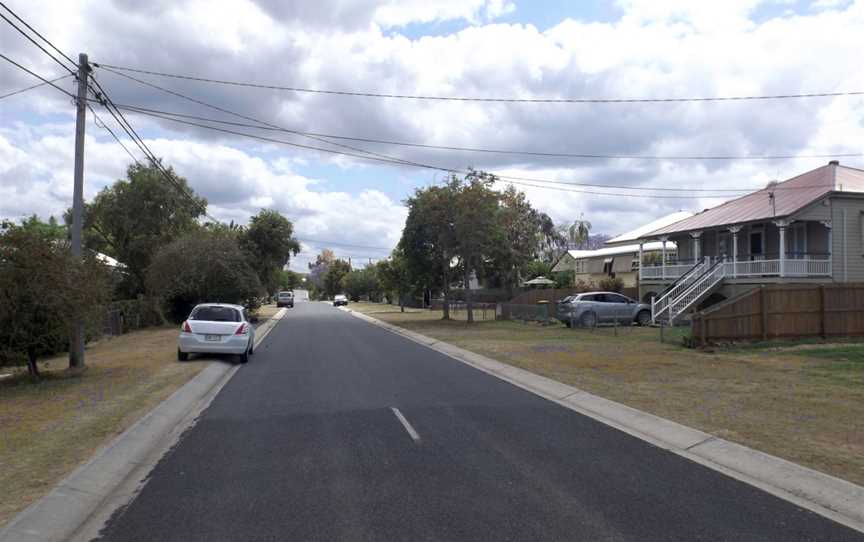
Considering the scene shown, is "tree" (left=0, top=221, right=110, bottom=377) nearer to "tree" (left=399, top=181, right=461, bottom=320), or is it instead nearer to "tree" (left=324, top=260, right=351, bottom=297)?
"tree" (left=399, top=181, right=461, bottom=320)

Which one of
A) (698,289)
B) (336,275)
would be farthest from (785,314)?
(336,275)

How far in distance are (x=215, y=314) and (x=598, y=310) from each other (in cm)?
1789

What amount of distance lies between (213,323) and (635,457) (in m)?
13.5

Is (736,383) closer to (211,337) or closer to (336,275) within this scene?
(211,337)

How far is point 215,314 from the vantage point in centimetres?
1970

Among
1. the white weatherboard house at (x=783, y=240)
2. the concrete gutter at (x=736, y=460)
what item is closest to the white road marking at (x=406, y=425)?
the concrete gutter at (x=736, y=460)

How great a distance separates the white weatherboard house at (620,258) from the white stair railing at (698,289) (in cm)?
1857

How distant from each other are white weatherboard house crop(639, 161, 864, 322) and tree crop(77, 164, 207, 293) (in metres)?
28.6

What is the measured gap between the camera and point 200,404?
1252 cm

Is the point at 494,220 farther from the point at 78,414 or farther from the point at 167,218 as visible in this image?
the point at 78,414

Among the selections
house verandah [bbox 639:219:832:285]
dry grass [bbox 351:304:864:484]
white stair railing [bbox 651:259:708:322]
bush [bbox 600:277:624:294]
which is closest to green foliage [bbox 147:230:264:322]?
dry grass [bbox 351:304:864:484]

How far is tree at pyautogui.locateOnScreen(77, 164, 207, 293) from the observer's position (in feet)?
140

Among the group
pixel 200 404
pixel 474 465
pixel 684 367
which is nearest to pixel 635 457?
pixel 474 465

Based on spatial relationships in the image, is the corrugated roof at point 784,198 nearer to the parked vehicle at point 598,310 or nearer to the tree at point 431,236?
the parked vehicle at point 598,310
